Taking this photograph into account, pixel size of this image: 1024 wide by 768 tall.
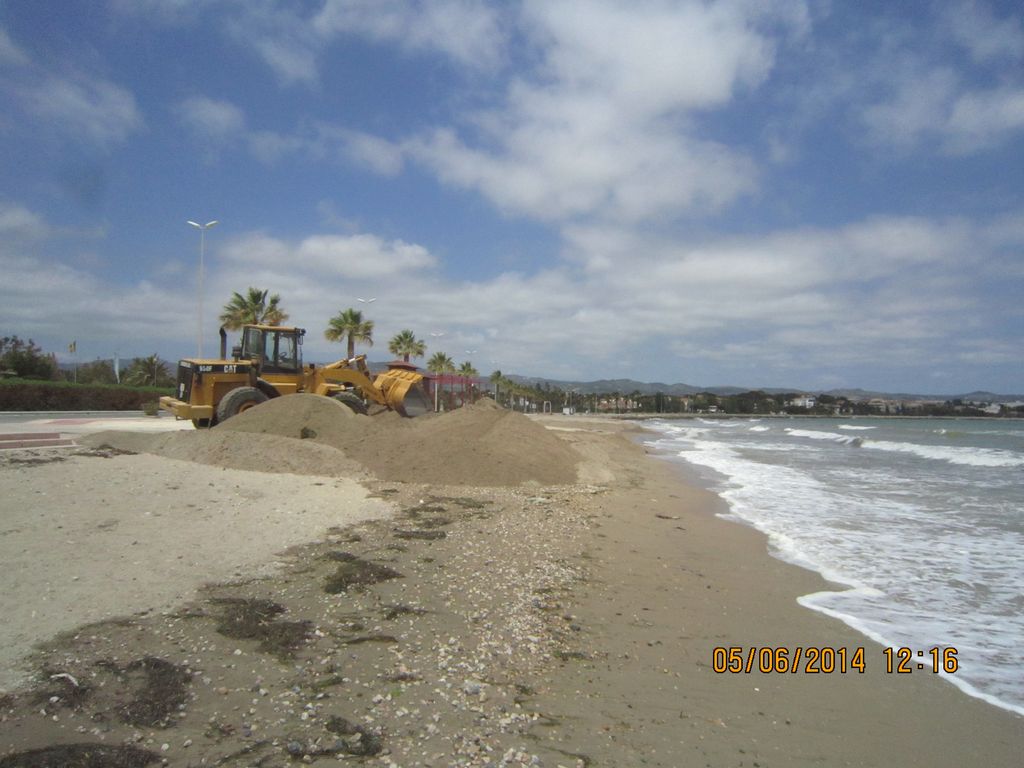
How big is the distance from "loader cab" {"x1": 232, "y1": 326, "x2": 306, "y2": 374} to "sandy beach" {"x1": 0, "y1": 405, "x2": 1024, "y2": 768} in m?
9.05

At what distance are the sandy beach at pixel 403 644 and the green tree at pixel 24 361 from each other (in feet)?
145

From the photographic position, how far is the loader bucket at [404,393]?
71.5ft

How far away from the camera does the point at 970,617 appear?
688 cm

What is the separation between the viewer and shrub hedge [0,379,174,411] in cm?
3431

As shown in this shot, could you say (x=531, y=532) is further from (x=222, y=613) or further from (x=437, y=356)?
(x=437, y=356)

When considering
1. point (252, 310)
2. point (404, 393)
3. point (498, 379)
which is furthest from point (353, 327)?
point (498, 379)

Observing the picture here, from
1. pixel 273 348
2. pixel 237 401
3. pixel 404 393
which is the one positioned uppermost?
pixel 273 348

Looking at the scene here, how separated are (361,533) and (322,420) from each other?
8.50 metres

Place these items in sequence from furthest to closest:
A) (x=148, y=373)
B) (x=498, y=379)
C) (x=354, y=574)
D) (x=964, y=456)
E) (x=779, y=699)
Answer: (x=498, y=379) → (x=148, y=373) → (x=964, y=456) → (x=354, y=574) → (x=779, y=699)

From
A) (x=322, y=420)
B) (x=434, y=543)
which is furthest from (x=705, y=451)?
(x=434, y=543)

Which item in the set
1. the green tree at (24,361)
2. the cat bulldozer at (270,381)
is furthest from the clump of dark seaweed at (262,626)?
the green tree at (24,361)

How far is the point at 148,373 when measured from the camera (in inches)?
2566

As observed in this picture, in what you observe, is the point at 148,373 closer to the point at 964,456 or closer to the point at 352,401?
the point at 352,401
